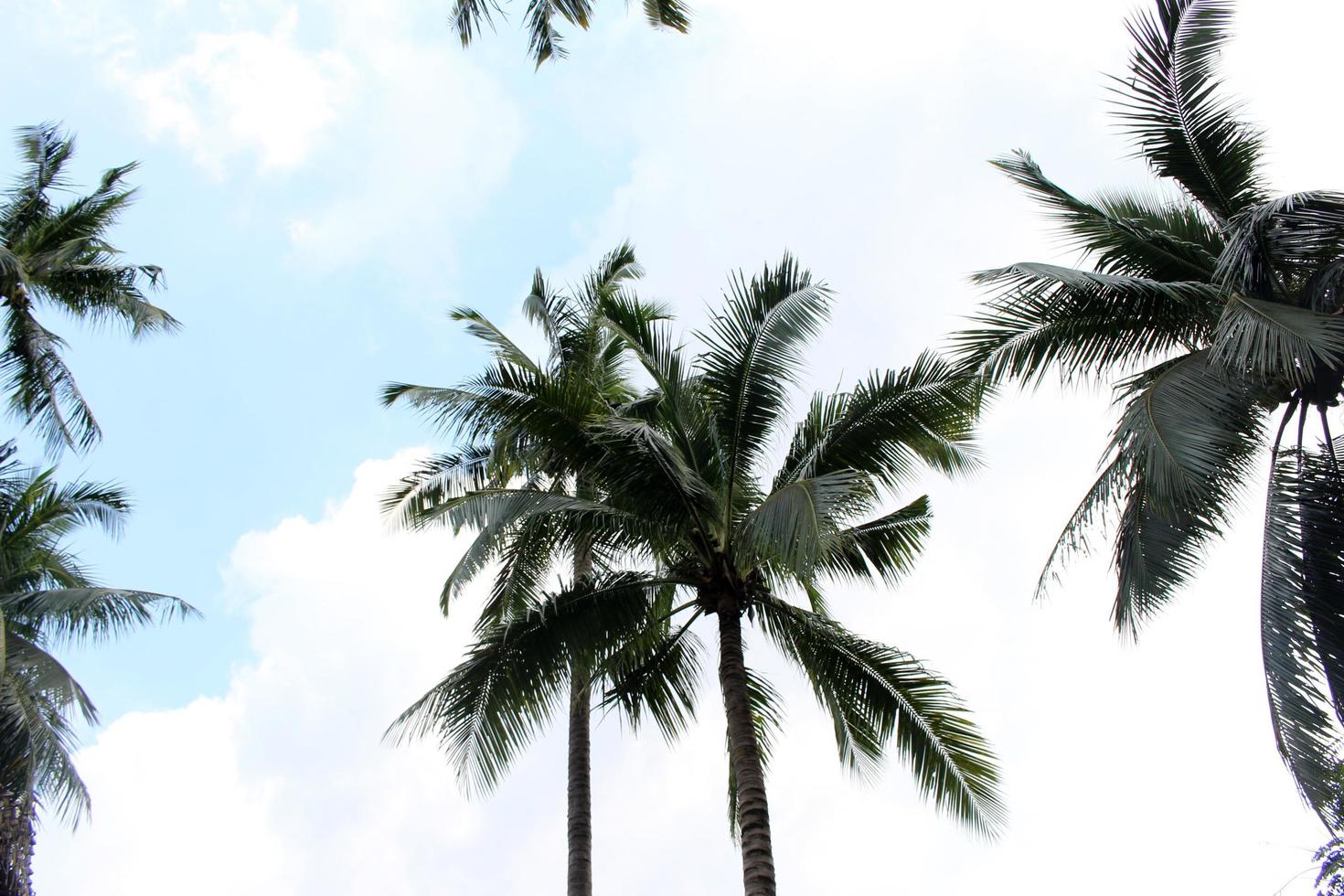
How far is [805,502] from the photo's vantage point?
10.9 metres

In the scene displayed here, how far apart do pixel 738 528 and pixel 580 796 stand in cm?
516

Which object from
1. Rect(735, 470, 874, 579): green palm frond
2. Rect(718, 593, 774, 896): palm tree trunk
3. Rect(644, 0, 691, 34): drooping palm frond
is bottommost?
Rect(718, 593, 774, 896): palm tree trunk

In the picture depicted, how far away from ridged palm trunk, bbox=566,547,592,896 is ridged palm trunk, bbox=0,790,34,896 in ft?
21.3

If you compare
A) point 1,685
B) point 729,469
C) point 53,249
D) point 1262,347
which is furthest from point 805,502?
point 53,249

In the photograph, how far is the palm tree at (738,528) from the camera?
1255 centimetres

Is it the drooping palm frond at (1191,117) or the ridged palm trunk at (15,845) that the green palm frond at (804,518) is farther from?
the ridged palm trunk at (15,845)

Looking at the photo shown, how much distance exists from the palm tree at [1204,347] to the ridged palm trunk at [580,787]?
5.71m

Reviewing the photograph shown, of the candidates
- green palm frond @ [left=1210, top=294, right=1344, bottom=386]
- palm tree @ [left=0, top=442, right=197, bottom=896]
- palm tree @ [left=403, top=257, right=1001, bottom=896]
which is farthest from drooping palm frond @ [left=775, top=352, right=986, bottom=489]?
palm tree @ [left=0, top=442, right=197, bottom=896]

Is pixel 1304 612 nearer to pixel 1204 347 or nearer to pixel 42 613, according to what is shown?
pixel 1204 347

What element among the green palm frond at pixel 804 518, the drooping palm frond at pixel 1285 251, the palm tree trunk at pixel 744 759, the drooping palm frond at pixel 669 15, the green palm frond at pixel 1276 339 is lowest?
the palm tree trunk at pixel 744 759

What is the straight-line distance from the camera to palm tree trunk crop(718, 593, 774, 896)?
11336mm

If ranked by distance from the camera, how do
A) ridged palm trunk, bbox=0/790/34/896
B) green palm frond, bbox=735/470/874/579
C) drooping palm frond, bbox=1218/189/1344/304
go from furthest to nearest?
ridged palm trunk, bbox=0/790/34/896
drooping palm frond, bbox=1218/189/1344/304
green palm frond, bbox=735/470/874/579

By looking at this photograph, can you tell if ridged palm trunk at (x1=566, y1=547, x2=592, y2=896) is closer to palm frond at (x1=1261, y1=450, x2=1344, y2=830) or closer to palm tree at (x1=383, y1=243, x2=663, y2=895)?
palm tree at (x1=383, y1=243, x2=663, y2=895)

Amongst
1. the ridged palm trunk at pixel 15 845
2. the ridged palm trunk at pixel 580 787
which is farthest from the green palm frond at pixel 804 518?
the ridged palm trunk at pixel 15 845
